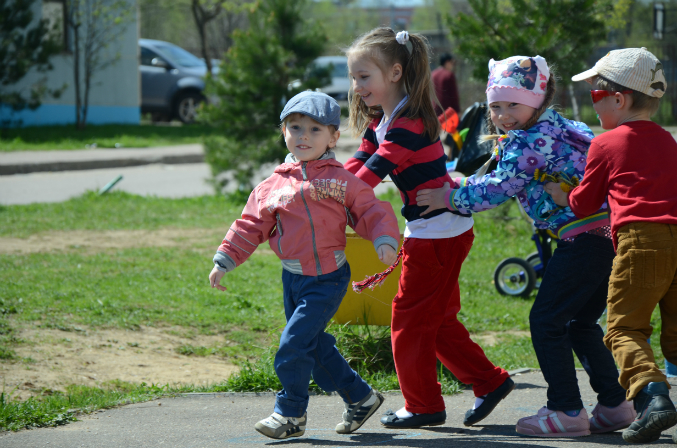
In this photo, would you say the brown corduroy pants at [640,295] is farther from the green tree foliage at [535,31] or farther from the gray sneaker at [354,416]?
the green tree foliage at [535,31]

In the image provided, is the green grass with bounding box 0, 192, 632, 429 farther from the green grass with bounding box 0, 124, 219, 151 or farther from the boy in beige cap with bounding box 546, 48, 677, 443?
the green grass with bounding box 0, 124, 219, 151

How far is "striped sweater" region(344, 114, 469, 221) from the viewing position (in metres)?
3.14

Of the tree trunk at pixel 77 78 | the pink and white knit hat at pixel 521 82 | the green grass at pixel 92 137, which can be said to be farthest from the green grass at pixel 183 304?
the tree trunk at pixel 77 78

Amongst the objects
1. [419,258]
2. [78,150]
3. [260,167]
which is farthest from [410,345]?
[78,150]

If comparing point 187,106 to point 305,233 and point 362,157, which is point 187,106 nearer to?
point 362,157

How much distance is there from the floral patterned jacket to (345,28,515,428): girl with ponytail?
0.59ft

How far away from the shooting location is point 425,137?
10.5 feet

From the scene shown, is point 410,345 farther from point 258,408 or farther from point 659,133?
point 659,133

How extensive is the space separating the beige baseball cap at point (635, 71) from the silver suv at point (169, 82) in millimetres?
18328

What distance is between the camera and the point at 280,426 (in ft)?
10.2

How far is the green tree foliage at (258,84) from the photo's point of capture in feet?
32.4

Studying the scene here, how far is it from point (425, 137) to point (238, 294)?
318cm

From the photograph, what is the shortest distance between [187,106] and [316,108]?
18.7m

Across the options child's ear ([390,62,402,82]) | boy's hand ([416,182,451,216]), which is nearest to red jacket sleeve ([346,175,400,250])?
boy's hand ([416,182,451,216])
